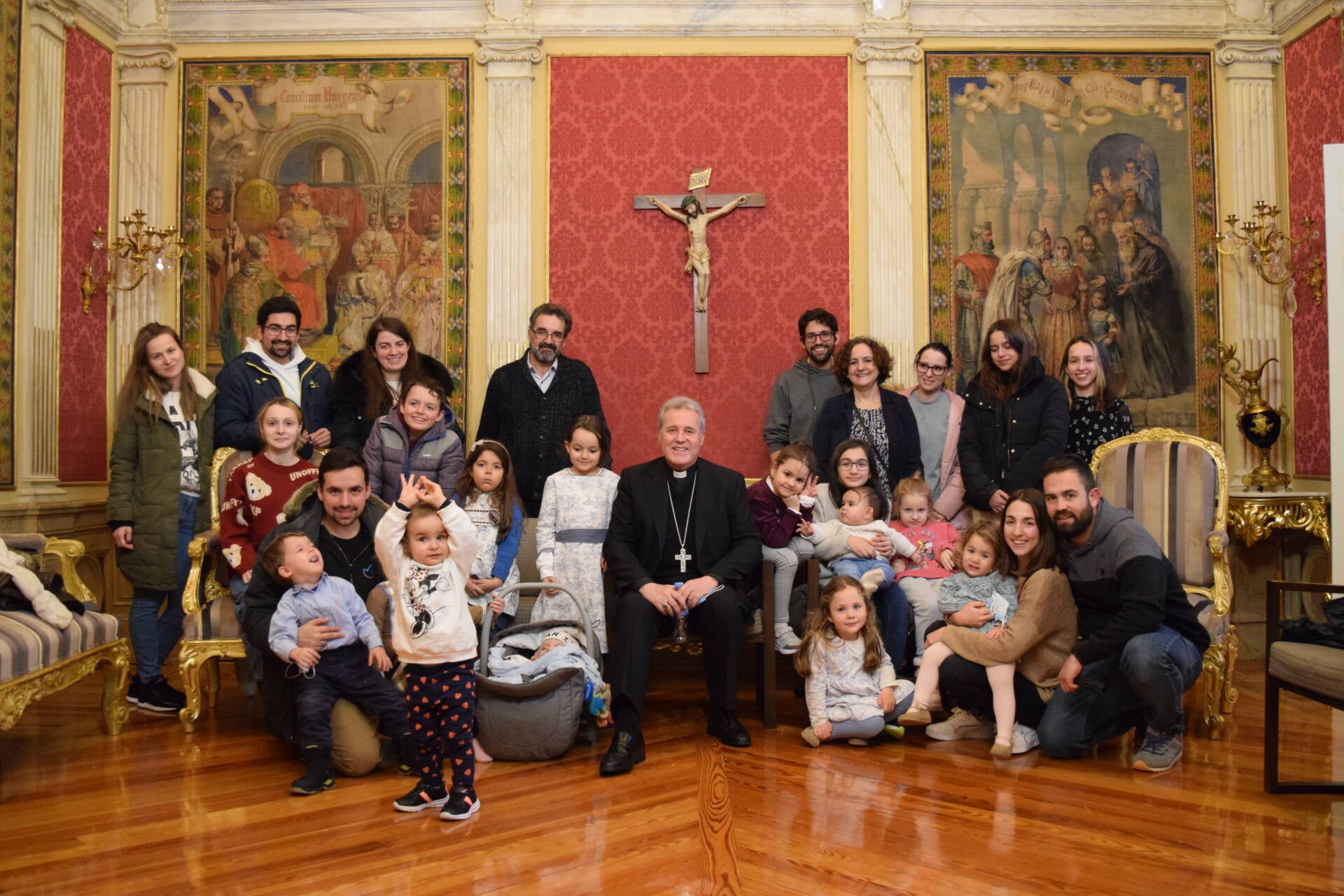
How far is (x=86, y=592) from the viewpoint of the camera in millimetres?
4312

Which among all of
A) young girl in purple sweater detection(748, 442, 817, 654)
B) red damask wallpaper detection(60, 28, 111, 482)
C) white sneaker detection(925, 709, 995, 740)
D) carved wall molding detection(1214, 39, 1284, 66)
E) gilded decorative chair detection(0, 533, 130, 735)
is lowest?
white sneaker detection(925, 709, 995, 740)

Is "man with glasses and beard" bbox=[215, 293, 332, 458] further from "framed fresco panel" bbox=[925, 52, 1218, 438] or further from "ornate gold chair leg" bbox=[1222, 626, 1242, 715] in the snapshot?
"ornate gold chair leg" bbox=[1222, 626, 1242, 715]

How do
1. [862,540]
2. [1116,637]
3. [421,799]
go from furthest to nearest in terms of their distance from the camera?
[862,540] → [1116,637] → [421,799]

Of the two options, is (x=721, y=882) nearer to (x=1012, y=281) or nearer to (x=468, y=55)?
(x=1012, y=281)

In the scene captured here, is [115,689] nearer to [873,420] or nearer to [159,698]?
[159,698]

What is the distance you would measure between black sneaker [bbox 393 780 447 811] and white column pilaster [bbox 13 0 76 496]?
133 inches

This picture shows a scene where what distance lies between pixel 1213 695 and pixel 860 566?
144 centimetres

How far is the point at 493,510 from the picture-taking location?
437cm

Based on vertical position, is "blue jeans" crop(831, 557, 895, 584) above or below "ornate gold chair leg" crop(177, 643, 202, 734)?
above

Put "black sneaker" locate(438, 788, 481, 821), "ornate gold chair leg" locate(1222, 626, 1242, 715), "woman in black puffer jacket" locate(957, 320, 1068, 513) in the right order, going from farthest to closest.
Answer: "woman in black puffer jacket" locate(957, 320, 1068, 513), "ornate gold chair leg" locate(1222, 626, 1242, 715), "black sneaker" locate(438, 788, 481, 821)

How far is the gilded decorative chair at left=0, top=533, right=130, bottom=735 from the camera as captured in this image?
140 inches

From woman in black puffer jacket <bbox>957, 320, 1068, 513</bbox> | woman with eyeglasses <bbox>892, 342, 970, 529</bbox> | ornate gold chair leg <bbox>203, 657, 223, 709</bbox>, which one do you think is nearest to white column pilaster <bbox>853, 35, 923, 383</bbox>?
woman with eyeglasses <bbox>892, 342, 970, 529</bbox>

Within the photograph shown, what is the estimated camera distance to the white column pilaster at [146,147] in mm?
6223

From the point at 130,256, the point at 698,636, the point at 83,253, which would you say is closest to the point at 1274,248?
the point at 698,636
